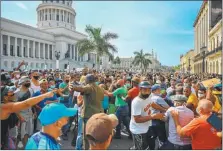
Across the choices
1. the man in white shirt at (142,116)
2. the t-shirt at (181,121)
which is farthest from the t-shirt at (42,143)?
the t-shirt at (181,121)

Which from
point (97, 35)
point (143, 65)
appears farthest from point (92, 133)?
point (143, 65)

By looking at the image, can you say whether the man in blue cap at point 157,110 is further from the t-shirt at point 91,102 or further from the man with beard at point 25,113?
the man with beard at point 25,113

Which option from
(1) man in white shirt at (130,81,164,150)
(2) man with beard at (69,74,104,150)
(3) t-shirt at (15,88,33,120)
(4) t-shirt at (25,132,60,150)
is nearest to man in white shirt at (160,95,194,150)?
(1) man in white shirt at (130,81,164,150)

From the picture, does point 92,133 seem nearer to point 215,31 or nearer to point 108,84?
point 108,84

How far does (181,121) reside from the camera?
448 cm

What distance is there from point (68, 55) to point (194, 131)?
78.9 meters

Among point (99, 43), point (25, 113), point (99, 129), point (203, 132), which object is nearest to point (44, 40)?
point (99, 43)

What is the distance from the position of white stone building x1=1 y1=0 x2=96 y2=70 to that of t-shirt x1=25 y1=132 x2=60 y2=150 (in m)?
49.1

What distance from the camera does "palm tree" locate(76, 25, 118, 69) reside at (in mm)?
36438

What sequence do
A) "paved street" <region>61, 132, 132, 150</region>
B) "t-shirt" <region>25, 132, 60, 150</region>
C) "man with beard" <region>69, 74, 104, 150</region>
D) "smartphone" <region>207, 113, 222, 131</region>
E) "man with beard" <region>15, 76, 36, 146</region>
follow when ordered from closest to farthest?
1. "t-shirt" <region>25, 132, 60, 150</region>
2. "smartphone" <region>207, 113, 222, 131</region>
3. "man with beard" <region>69, 74, 104, 150</region>
4. "man with beard" <region>15, 76, 36, 146</region>
5. "paved street" <region>61, 132, 132, 150</region>

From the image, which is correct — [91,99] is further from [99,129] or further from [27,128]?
[99,129]

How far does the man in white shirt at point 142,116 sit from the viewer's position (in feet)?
15.8

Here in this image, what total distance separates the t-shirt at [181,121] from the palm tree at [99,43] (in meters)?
31.4

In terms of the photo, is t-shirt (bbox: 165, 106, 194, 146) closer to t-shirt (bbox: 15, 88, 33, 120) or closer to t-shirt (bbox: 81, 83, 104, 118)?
t-shirt (bbox: 81, 83, 104, 118)
